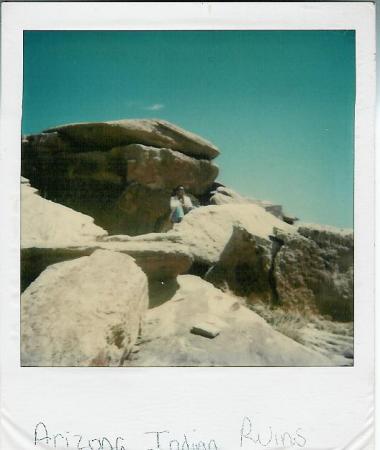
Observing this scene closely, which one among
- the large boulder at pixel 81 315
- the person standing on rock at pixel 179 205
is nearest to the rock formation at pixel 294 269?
the person standing on rock at pixel 179 205

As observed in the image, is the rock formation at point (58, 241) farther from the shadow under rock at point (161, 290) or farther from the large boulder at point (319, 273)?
the large boulder at point (319, 273)

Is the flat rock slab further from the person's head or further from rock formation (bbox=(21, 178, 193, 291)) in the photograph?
the person's head

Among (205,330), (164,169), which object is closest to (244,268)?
(205,330)

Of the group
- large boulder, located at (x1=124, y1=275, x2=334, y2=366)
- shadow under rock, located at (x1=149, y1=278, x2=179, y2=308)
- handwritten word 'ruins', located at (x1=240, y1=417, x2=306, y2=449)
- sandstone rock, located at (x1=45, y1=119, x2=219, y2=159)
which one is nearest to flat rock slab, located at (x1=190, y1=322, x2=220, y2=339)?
large boulder, located at (x1=124, y1=275, x2=334, y2=366)

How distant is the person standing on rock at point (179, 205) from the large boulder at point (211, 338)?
1.18 feet

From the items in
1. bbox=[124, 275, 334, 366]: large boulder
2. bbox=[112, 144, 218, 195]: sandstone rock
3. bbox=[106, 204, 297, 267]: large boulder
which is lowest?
bbox=[124, 275, 334, 366]: large boulder

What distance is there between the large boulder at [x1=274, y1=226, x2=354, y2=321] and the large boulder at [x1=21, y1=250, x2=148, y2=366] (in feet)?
2.47

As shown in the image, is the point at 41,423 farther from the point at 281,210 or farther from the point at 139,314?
the point at 281,210

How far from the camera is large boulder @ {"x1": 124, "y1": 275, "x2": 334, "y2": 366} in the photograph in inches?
101

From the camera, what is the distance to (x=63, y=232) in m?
2.60

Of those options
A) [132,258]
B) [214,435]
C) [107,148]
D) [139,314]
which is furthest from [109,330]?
[107,148]

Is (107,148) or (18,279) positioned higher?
(107,148)

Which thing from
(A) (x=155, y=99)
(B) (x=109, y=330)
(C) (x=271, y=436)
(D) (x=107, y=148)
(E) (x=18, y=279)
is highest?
(A) (x=155, y=99)

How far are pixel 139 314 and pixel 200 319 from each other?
11.7 inches
